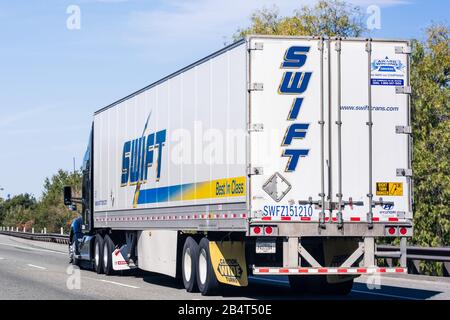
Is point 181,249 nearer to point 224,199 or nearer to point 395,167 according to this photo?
point 224,199

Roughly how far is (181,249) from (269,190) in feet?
15.2

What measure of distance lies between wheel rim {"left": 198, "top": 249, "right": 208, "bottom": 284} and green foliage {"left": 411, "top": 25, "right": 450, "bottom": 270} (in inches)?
803

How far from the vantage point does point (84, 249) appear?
2723cm

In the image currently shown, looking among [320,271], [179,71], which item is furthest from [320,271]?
[179,71]

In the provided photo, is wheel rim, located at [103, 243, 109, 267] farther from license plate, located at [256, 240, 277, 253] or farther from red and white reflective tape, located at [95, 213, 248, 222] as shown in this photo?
license plate, located at [256, 240, 277, 253]

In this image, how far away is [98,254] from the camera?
25.4 m

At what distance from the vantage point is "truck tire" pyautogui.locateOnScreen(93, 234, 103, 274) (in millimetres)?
24984

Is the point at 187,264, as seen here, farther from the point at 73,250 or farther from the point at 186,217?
the point at 73,250

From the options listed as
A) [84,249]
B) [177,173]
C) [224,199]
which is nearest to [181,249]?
[177,173]

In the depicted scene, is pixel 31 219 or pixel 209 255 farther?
pixel 31 219

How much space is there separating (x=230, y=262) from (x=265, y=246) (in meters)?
1.73

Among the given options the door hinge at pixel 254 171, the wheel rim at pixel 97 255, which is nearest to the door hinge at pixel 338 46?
the door hinge at pixel 254 171

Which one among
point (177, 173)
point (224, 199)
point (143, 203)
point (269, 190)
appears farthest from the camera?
point (143, 203)

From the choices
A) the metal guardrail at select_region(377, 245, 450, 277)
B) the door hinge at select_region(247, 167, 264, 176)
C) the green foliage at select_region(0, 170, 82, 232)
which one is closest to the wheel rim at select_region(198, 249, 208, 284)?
the door hinge at select_region(247, 167, 264, 176)
